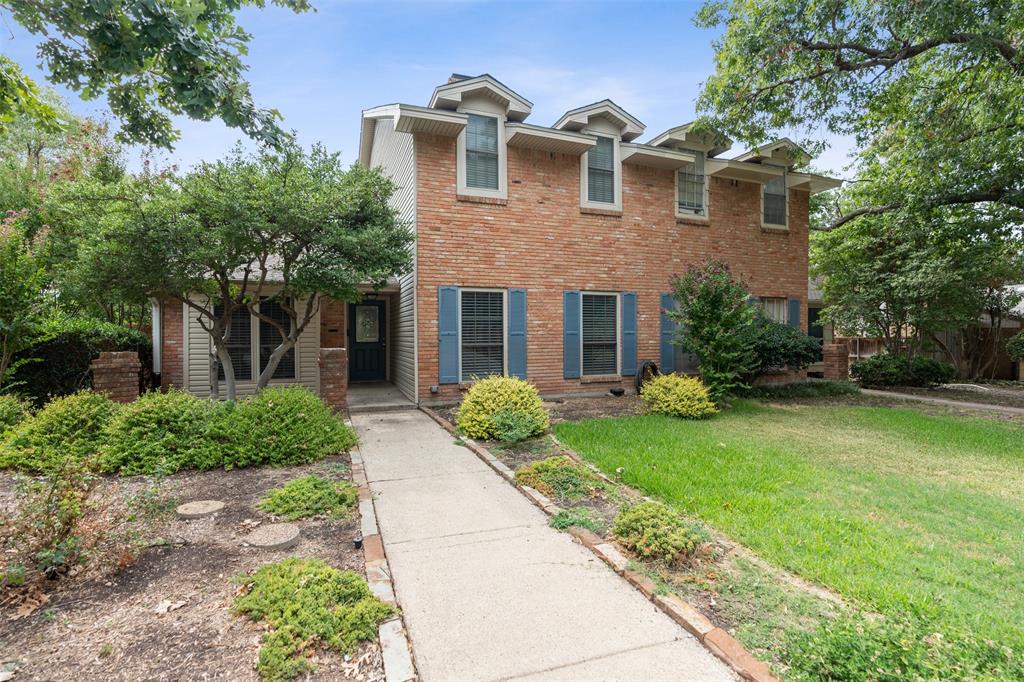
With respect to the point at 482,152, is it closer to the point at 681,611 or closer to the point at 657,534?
the point at 657,534

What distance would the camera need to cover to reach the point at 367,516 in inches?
172

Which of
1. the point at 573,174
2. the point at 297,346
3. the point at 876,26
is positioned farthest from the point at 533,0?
the point at 297,346

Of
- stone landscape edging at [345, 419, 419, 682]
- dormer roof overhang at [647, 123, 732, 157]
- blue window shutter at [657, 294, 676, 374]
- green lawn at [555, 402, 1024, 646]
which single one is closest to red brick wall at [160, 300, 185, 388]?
stone landscape edging at [345, 419, 419, 682]

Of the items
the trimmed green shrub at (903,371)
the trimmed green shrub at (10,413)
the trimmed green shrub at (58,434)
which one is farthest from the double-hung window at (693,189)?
the trimmed green shrub at (10,413)

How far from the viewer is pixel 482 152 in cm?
1019

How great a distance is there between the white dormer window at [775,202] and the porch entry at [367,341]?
1043cm

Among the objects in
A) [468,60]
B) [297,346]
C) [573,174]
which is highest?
[468,60]

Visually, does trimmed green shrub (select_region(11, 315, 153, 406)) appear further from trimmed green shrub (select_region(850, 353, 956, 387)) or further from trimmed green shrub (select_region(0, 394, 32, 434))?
trimmed green shrub (select_region(850, 353, 956, 387))

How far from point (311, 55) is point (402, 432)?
6.32 meters

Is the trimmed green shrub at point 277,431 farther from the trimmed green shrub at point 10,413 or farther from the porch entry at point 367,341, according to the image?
the porch entry at point 367,341

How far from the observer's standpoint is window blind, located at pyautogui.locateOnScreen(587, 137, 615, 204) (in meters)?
11.1

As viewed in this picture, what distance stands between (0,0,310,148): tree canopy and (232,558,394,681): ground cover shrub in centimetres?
362

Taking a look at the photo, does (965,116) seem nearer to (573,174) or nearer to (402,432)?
(573,174)

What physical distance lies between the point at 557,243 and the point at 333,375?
5.45 meters
